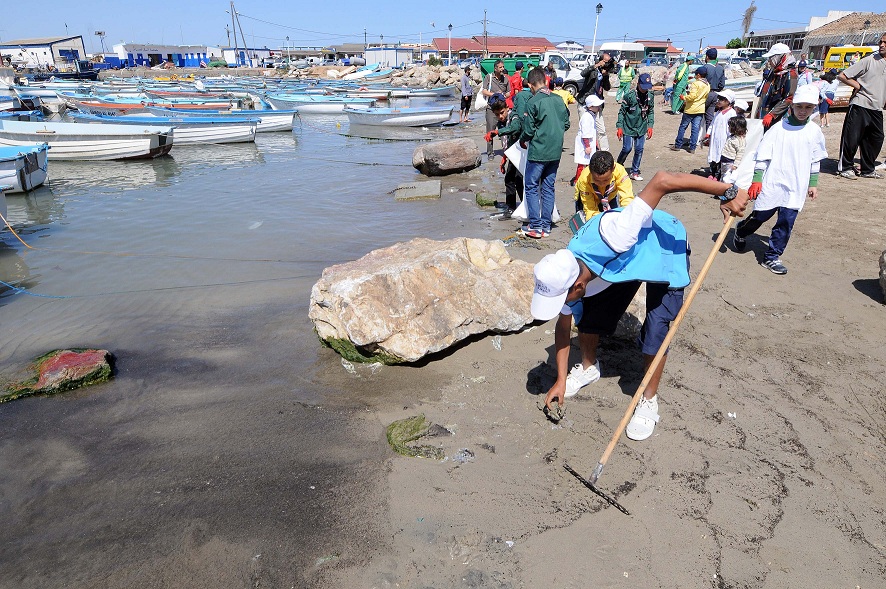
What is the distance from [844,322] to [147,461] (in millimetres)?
5505

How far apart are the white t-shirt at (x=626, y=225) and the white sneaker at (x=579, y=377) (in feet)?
4.08

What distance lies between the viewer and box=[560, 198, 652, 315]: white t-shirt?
9.09 feet

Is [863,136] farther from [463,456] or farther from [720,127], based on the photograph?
[463,456]

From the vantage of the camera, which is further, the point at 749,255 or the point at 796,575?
the point at 749,255

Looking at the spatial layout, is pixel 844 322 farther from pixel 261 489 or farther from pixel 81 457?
pixel 81 457

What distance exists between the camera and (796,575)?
7.91ft

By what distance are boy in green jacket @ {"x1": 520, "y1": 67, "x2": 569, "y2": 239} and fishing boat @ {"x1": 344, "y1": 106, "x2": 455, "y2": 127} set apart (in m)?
15.1

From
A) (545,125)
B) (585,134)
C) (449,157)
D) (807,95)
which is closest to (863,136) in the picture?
(807,95)

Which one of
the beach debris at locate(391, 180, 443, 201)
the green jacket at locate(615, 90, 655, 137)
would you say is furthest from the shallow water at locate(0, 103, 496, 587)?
the green jacket at locate(615, 90, 655, 137)

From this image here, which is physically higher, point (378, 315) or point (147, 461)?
point (378, 315)

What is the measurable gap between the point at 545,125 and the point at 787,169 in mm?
2622

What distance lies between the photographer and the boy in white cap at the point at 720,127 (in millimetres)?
7957

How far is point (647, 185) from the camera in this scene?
276 centimetres

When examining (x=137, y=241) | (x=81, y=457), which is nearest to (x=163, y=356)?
(x=81, y=457)
